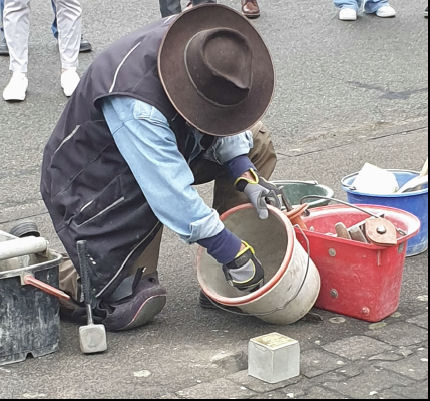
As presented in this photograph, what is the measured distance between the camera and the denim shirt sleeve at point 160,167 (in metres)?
3.54

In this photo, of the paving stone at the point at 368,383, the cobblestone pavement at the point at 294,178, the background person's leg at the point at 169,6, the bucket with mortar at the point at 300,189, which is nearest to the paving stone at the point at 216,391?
the cobblestone pavement at the point at 294,178

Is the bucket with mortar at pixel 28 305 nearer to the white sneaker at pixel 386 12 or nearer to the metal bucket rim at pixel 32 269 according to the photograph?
the metal bucket rim at pixel 32 269

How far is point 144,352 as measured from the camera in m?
3.72

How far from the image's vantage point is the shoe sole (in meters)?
3.89

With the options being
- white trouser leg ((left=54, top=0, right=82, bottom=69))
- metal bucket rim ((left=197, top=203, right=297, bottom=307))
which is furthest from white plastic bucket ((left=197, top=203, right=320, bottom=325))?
white trouser leg ((left=54, top=0, right=82, bottom=69))

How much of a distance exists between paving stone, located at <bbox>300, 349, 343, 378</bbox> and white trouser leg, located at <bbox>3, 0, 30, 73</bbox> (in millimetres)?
4096

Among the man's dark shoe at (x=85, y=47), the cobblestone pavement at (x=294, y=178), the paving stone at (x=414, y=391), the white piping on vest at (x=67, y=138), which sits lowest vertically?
the cobblestone pavement at (x=294, y=178)

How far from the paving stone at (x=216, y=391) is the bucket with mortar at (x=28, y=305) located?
2.05 feet

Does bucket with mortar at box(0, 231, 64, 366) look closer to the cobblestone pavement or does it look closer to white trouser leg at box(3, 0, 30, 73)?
the cobblestone pavement

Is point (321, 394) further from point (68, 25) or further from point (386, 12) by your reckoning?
point (386, 12)

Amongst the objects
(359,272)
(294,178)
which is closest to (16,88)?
(294,178)

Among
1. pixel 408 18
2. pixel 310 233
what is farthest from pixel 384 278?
pixel 408 18

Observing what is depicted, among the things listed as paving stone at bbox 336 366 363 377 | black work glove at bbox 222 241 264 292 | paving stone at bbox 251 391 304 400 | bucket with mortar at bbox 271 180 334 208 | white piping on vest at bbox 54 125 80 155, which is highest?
white piping on vest at bbox 54 125 80 155

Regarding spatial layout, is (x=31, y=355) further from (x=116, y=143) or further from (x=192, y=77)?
(x=192, y=77)
